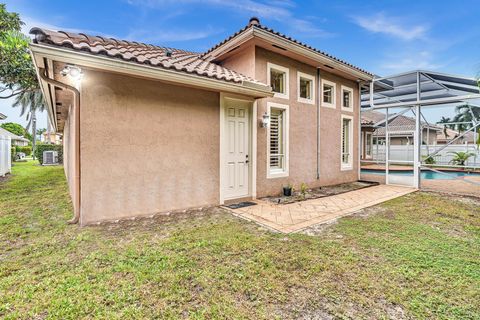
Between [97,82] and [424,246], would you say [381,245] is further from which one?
[97,82]

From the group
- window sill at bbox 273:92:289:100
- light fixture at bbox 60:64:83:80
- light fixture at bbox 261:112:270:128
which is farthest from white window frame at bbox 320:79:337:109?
light fixture at bbox 60:64:83:80

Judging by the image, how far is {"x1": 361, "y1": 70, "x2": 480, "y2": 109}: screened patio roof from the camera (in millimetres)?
9516

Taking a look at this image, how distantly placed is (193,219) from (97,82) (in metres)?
3.80

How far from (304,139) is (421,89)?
7544mm

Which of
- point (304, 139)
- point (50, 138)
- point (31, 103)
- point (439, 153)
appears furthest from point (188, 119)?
point (50, 138)

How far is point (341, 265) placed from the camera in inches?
138

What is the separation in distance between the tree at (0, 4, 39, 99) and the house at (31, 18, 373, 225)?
13.6ft

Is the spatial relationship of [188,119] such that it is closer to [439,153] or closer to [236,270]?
[236,270]

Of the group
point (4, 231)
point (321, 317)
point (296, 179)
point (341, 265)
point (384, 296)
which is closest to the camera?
point (321, 317)

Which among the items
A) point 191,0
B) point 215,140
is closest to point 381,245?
point 215,140

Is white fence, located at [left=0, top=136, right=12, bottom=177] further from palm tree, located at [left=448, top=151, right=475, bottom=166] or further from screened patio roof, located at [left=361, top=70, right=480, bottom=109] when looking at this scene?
palm tree, located at [left=448, top=151, right=475, bottom=166]

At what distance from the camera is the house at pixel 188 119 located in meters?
4.96

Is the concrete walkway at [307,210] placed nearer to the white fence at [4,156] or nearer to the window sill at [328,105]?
the window sill at [328,105]

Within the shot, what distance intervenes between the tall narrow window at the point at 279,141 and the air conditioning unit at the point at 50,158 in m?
24.3
